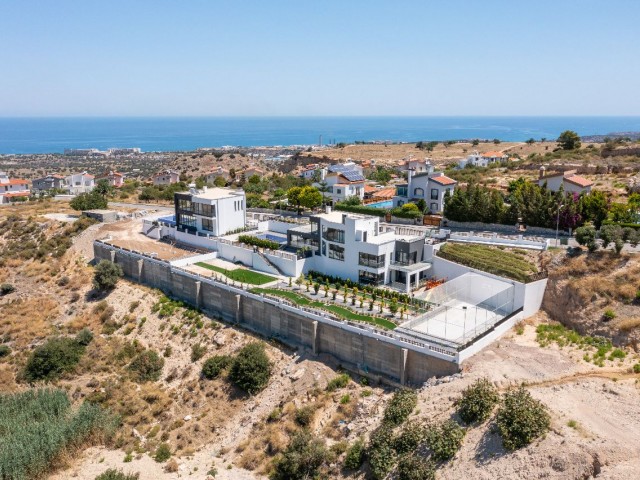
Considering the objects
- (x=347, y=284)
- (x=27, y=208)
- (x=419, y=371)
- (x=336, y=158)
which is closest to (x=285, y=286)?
(x=347, y=284)

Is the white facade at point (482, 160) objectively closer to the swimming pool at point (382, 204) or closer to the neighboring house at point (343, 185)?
the neighboring house at point (343, 185)

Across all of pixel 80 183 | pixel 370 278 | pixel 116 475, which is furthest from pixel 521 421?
pixel 80 183

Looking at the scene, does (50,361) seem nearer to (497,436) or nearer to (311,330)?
(311,330)

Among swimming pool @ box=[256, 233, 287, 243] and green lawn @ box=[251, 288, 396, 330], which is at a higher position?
swimming pool @ box=[256, 233, 287, 243]

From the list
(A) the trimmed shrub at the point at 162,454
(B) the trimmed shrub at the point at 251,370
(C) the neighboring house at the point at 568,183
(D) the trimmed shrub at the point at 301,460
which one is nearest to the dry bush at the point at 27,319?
(B) the trimmed shrub at the point at 251,370

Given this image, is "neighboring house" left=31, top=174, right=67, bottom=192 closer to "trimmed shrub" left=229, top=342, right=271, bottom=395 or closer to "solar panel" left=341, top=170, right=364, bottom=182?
"solar panel" left=341, top=170, right=364, bottom=182

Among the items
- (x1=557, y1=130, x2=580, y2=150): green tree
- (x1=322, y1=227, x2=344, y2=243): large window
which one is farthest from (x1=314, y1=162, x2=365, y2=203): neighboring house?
(x1=557, y1=130, x2=580, y2=150): green tree

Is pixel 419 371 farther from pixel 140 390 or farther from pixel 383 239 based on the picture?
pixel 140 390

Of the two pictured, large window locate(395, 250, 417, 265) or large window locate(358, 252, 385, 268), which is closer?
large window locate(358, 252, 385, 268)
